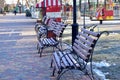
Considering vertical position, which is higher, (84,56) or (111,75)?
(84,56)

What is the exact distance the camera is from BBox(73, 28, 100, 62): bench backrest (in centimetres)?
657

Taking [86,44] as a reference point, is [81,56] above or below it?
below

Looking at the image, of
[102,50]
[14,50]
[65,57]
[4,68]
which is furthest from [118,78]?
[14,50]

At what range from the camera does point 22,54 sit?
11844mm

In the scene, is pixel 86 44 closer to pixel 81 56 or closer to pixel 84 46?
pixel 84 46

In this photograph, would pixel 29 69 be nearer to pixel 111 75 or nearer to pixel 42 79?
pixel 42 79

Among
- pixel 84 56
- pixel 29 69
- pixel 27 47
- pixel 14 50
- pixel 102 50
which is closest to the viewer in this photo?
pixel 84 56

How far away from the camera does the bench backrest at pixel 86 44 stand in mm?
6574

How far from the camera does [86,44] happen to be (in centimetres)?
702

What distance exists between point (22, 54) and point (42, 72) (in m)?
3.33

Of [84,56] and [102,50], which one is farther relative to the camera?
[102,50]

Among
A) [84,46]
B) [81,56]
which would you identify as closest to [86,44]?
[84,46]

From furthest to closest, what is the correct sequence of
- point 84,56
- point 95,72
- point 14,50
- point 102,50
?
point 14,50 → point 102,50 → point 95,72 → point 84,56

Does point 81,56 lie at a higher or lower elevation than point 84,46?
lower
